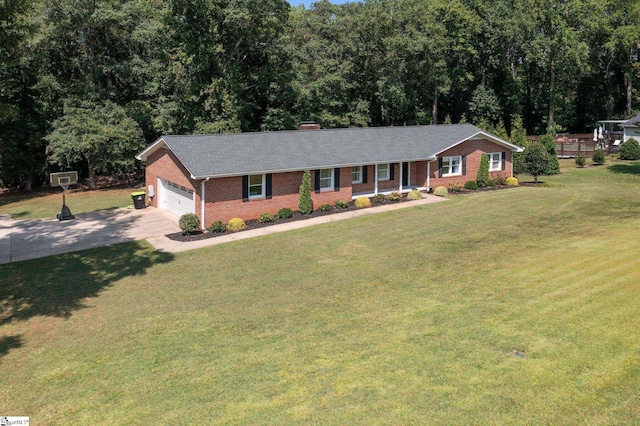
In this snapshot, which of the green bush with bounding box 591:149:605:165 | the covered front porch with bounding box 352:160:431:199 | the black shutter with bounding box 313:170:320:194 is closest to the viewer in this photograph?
the black shutter with bounding box 313:170:320:194

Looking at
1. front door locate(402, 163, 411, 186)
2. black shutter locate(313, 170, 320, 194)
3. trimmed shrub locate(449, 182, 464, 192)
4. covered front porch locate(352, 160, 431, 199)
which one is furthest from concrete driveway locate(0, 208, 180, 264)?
trimmed shrub locate(449, 182, 464, 192)

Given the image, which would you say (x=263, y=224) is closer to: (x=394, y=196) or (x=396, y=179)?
(x=394, y=196)

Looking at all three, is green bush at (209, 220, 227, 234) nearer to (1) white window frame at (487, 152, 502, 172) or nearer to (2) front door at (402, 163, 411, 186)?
(2) front door at (402, 163, 411, 186)

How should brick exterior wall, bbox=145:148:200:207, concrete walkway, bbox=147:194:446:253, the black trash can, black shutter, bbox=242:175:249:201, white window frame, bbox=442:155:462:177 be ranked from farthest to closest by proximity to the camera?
white window frame, bbox=442:155:462:177, the black trash can, black shutter, bbox=242:175:249:201, brick exterior wall, bbox=145:148:200:207, concrete walkway, bbox=147:194:446:253

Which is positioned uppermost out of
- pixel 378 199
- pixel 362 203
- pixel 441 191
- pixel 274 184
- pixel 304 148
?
pixel 304 148

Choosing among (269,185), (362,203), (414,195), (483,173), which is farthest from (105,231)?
(483,173)

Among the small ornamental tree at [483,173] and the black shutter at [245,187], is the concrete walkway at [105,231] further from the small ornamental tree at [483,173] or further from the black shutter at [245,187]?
the small ornamental tree at [483,173]
